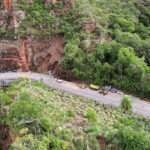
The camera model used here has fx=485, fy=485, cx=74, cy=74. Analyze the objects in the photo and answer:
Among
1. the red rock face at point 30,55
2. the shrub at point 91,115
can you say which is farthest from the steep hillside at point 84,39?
the shrub at point 91,115

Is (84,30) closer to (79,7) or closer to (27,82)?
(79,7)

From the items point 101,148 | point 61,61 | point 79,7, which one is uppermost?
point 79,7

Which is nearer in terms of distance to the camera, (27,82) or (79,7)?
(27,82)

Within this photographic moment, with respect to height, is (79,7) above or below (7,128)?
above

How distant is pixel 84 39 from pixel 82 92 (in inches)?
290

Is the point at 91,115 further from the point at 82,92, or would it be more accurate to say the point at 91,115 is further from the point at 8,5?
the point at 8,5

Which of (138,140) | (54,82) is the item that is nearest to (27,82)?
(54,82)

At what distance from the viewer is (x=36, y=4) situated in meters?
60.2

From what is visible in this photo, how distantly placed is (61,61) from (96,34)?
5561 millimetres

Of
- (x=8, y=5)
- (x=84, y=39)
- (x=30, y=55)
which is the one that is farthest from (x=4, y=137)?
(x=8, y=5)

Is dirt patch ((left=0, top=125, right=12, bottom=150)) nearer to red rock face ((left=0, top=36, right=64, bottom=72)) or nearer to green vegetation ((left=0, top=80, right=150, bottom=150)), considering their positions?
green vegetation ((left=0, top=80, right=150, bottom=150))

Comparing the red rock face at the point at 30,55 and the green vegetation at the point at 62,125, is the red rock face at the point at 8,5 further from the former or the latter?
the green vegetation at the point at 62,125

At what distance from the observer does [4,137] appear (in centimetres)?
4634

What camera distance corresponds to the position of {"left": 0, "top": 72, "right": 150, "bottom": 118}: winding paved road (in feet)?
170
